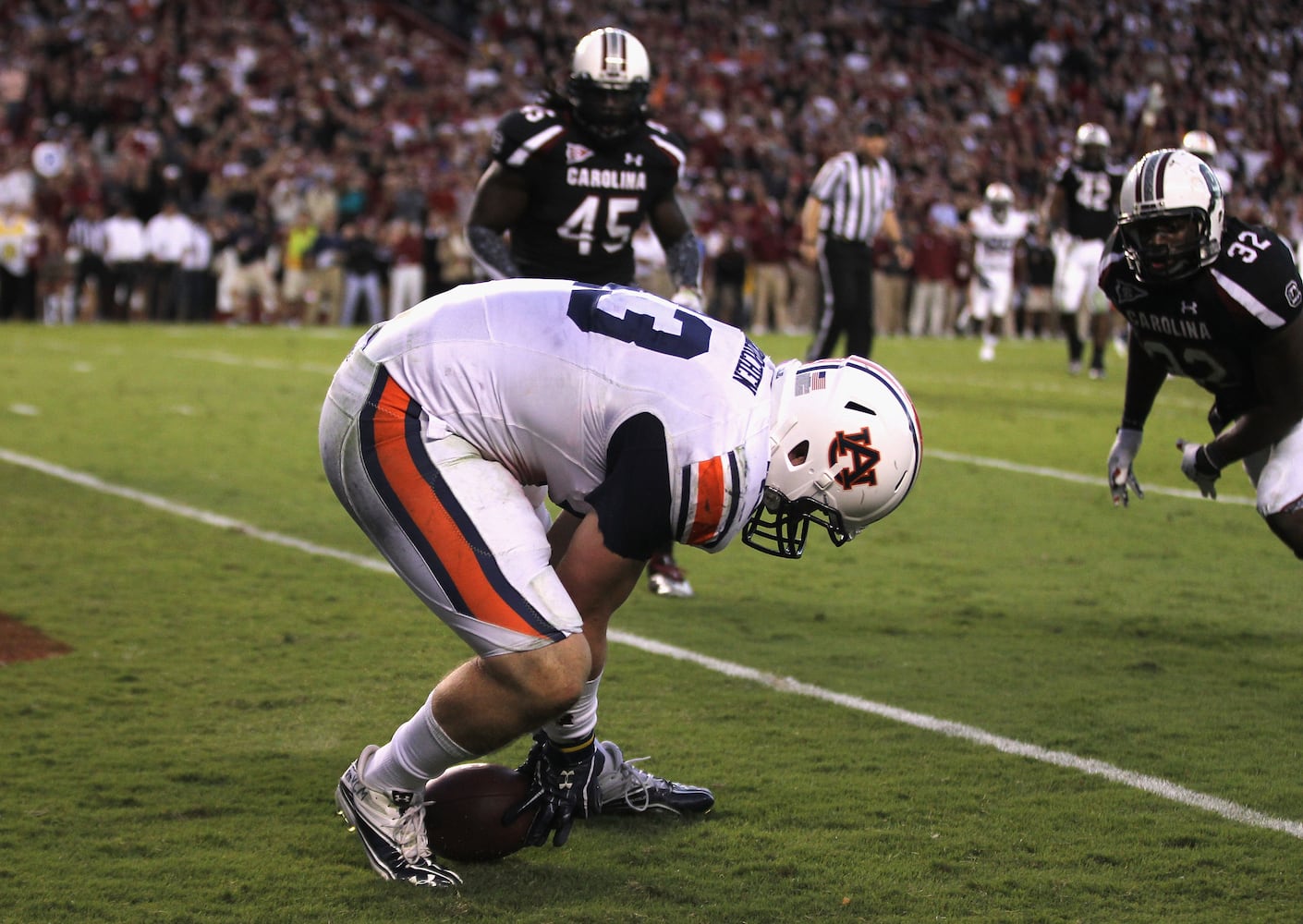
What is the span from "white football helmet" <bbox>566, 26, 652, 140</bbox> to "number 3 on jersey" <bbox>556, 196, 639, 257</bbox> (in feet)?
0.85

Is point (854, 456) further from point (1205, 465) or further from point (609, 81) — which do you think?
point (609, 81)

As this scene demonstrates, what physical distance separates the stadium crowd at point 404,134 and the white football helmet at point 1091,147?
7831mm

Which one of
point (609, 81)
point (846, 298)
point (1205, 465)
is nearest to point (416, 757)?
point (1205, 465)

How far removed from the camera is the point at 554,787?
3217mm

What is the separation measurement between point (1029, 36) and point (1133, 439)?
2813cm

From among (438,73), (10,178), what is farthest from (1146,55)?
(10,178)

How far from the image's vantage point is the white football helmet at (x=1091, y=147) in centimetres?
1214

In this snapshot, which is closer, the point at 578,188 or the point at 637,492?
the point at 637,492

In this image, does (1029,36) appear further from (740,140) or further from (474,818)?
(474,818)

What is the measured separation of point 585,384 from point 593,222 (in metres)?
3.00

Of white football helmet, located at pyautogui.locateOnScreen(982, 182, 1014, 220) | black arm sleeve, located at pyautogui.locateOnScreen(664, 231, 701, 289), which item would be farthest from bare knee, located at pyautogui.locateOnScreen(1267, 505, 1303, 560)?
white football helmet, located at pyautogui.locateOnScreen(982, 182, 1014, 220)

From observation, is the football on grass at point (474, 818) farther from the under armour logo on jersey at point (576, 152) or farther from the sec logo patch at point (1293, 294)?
the under armour logo on jersey at point (576, 152)

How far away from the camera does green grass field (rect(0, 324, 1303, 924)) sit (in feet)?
10.1

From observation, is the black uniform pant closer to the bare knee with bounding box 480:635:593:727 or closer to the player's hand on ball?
the player's hand on ball
